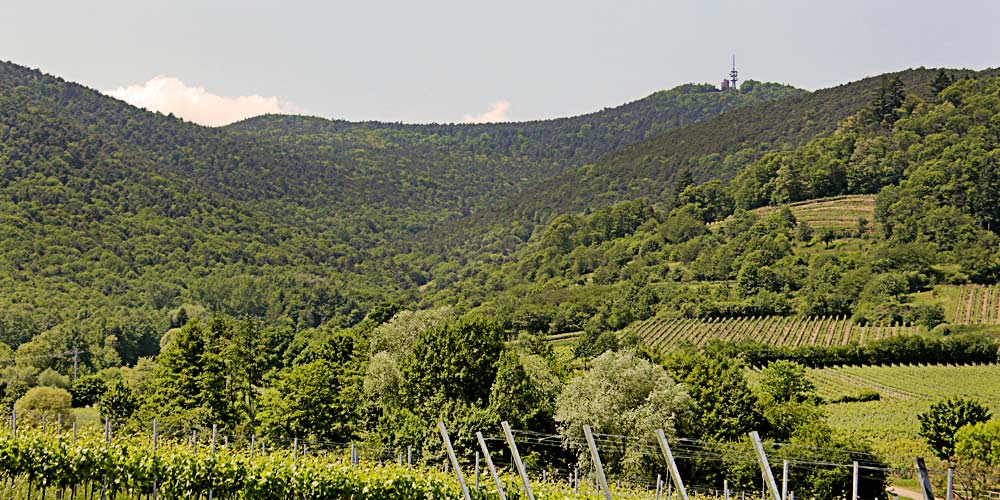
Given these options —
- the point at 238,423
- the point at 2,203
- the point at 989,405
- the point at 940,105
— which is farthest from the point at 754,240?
the point at 2,203

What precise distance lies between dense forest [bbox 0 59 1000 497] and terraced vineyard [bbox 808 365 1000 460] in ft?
10.8

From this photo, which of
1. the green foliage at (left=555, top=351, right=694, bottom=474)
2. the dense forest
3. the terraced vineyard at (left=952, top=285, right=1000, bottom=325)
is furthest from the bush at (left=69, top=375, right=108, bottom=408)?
the terraced vineyard at (left=952, top=285, right=1000, bottom=325)

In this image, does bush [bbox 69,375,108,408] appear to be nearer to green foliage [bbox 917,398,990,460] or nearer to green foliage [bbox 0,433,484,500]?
green foliage [bbox 0,433,484,500]

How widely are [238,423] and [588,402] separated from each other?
1035 inches

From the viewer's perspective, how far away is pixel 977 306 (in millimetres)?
104062

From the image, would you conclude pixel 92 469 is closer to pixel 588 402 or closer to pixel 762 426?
pixel 588 402

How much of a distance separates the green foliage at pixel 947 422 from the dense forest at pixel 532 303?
729 centimetres

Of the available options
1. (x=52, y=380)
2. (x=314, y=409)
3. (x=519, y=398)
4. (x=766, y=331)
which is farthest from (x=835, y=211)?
(x=52, y=380)

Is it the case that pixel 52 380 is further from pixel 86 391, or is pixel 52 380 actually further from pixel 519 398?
pixel 519 398

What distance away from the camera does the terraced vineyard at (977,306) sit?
9883 centimetres

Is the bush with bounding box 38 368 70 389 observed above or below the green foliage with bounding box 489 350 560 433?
below

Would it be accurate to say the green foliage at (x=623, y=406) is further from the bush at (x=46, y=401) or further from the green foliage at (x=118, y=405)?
the bush at (x=46, y=401)

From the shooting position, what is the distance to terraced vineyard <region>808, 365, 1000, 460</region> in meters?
60.6

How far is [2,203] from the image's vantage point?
15600cm
